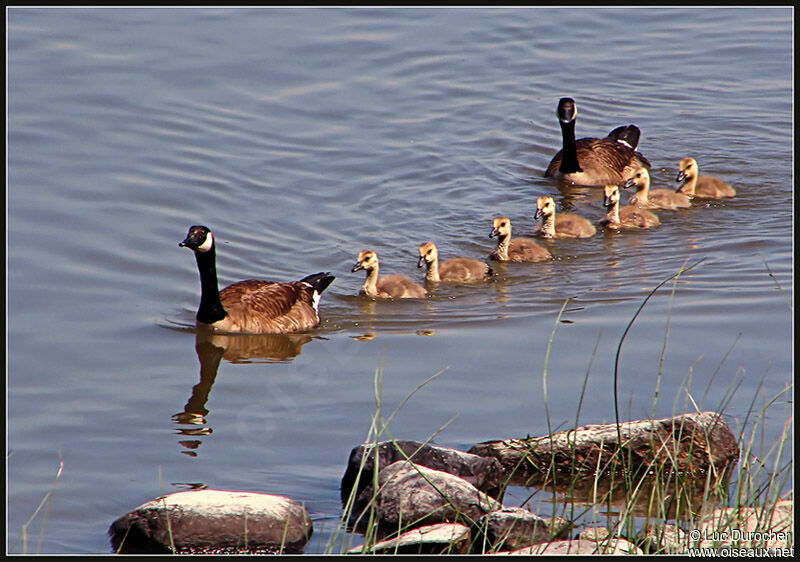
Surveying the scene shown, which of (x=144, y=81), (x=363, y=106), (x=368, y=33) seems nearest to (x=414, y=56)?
(x=368, y=33)

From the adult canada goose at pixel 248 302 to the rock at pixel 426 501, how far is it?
12.0ft

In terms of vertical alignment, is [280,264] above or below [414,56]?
below

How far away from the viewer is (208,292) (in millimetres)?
9477

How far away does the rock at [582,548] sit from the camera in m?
5.13

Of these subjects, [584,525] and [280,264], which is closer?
[584,525]

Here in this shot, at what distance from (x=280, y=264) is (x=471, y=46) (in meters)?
8.75

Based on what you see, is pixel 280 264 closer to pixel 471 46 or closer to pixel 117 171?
pixel 117 171

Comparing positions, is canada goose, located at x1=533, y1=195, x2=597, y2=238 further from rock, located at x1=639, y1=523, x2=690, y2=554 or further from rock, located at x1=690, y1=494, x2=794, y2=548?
rock, located at x1=639, y1=523, x2=690, y2=554

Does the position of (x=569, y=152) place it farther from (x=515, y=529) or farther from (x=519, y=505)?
(x=515, y=529)

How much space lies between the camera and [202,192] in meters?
12.7

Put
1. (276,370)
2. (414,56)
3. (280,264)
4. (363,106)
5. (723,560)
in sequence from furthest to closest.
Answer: (414,56) → (363,106) → (280,264) → (276,370) → (723,560)

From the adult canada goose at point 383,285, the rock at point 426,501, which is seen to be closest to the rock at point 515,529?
the rock at point 426,501

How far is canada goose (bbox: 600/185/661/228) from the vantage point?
12.2 m

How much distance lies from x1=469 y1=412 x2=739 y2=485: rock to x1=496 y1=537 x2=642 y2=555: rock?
3.82 ft
